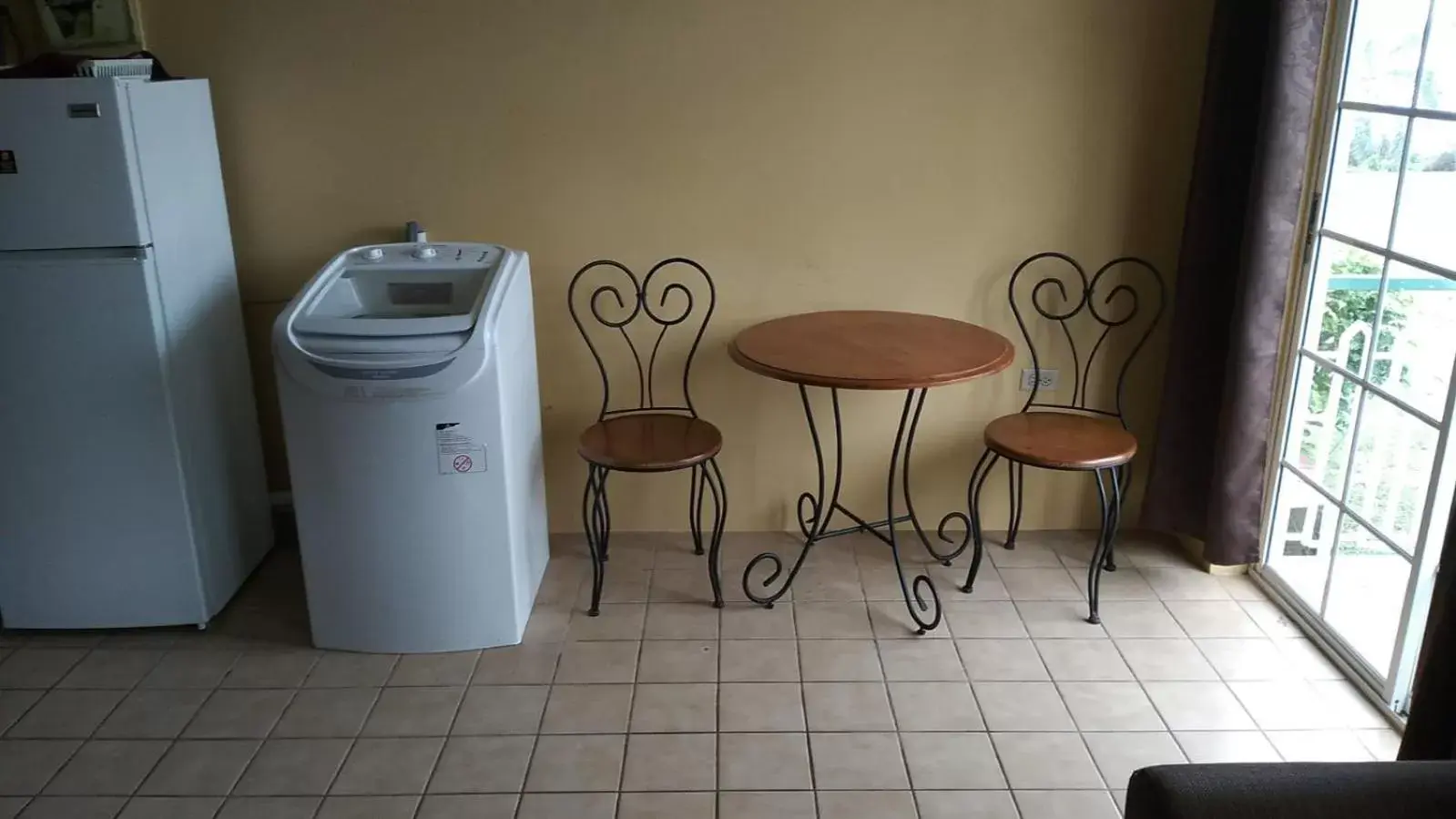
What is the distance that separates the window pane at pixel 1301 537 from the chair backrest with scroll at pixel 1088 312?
513 mm

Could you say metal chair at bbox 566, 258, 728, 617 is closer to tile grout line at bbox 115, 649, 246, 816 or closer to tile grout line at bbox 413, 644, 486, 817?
tile grout line at bbox 413, 644, 486, 817

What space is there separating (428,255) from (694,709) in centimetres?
137

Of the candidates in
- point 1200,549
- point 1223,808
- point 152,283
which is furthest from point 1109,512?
point 152,283

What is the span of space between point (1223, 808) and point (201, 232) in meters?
2.69

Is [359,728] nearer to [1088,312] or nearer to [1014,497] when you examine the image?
[1014,497]

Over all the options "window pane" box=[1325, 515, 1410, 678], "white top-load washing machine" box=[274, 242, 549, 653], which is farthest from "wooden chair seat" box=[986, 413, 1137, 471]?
"white top-load washing machine" box=[274, 242, 549, 653]

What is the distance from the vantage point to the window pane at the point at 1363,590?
2.65 meters

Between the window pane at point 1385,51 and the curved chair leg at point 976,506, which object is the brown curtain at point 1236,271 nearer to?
the window pane at point 1385,51

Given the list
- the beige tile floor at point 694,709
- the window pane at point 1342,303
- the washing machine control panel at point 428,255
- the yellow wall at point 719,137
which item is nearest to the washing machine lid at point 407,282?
the washing machine control panel at point 428,255

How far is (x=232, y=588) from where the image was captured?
2992mm

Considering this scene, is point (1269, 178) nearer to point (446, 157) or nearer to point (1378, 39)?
point (1378, 39)

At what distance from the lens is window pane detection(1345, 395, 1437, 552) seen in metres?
2.45

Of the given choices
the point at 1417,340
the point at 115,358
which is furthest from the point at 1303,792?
the point at 115,358

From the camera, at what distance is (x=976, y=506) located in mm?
3107
